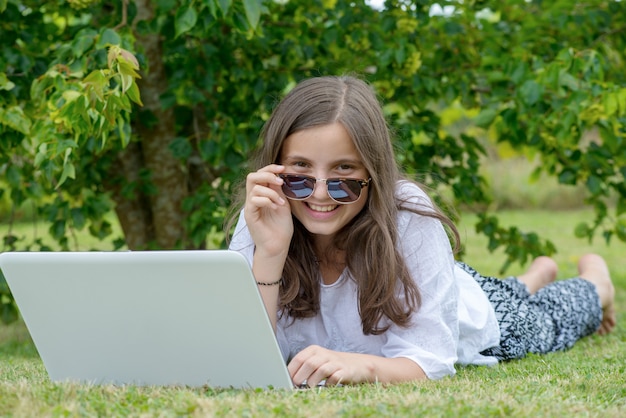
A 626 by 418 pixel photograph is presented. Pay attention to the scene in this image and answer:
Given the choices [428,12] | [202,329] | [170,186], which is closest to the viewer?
[202,329]

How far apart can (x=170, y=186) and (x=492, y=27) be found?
71.2 inches

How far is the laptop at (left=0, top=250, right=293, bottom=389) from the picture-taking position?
2.00 m

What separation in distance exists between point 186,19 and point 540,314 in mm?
1815

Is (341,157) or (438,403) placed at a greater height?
(341,157)

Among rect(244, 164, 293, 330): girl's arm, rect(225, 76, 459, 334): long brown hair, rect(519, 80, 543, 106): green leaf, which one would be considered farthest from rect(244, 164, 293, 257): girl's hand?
rect(519, 80, 543, 106): green leaf

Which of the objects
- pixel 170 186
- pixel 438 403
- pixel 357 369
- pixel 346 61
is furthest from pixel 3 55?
pixel 438 403

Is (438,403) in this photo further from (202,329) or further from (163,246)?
(163,246)

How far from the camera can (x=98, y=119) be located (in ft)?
9.95

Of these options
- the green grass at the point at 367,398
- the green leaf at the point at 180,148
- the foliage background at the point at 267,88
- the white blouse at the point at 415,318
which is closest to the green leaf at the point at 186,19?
the foliage background at the point at 267,88

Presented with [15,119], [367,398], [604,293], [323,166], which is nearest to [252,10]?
[323,166]

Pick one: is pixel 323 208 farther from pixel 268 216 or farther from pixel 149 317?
pixel 149 317

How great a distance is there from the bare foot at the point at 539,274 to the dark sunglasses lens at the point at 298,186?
1.91 meters

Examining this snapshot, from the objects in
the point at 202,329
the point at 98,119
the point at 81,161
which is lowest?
the point at 81,161

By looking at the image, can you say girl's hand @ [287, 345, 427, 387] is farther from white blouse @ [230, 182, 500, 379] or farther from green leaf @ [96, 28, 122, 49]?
green leaf @ [96, 28, 122, 49]
